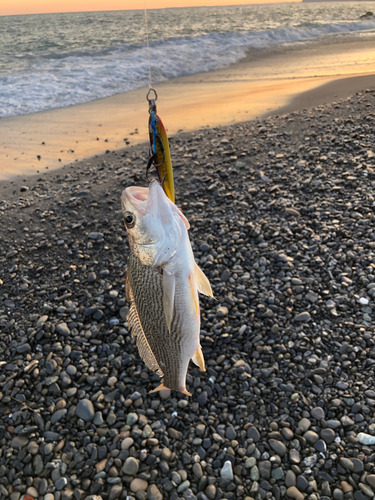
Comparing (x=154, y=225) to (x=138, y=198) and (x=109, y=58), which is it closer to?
(x=138, y=198)

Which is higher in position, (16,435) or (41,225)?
(41,225)

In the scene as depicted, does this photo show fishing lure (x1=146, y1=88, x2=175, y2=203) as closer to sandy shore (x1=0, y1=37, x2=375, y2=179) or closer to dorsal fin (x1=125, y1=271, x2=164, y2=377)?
dorsal fin (x1=125, y1=271, x2=164, y2=377)

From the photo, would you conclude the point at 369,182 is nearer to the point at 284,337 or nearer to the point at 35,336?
the point at 284,337

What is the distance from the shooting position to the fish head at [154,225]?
2199 mm

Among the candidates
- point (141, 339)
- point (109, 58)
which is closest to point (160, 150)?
point (141, 339)

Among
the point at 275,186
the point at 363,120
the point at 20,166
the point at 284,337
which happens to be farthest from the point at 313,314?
the point at 20,166

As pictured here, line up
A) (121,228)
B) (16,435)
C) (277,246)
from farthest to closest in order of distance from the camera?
(121,228), (277,246), (16,435)

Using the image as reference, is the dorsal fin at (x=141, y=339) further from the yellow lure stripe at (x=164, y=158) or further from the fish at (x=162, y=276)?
the yellow lure stripe at (x=164, y=158)

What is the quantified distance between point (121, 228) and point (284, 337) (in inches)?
131

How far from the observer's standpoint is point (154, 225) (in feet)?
7.31

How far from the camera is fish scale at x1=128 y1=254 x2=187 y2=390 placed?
2.31 metres

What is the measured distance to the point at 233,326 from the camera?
4.69 metres

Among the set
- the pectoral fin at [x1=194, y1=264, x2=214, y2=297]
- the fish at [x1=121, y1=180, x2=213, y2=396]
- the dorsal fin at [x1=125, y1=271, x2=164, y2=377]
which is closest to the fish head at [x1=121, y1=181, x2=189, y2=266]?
the fish at [x1=121, y1=180, x2=213, y2=396]

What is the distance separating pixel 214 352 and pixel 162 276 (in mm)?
2431
